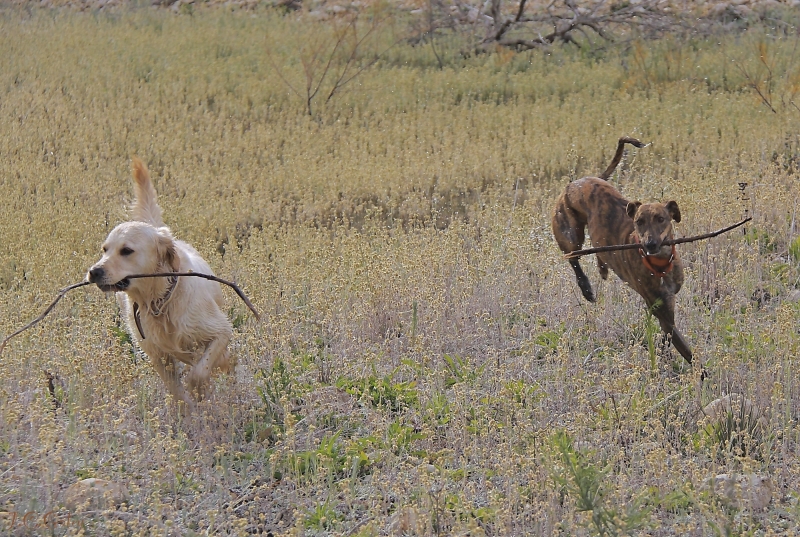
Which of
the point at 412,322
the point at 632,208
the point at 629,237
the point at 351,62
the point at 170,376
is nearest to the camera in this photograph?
the point at 170,376

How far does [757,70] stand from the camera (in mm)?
13781

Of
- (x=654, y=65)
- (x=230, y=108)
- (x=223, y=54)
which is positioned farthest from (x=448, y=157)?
(x=223, y=54)

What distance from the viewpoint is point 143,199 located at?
5.66 meters

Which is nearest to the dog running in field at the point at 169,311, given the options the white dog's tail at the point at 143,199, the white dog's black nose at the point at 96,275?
the white dog's black nose at the point at 96,275

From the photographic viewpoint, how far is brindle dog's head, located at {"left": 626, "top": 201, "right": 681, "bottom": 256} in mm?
4938

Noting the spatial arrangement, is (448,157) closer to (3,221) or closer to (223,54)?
(3,221)

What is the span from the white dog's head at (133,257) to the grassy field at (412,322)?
1.76 ft

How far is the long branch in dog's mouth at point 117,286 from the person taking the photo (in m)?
4.55

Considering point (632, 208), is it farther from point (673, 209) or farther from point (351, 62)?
point (351, 62)

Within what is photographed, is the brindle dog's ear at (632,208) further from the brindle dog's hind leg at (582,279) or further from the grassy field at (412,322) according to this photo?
the brindle dog's hind leg at (582,279)

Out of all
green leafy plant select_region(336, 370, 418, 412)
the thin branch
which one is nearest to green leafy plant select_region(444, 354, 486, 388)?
green leafy plant select_region(336, 370, 418, 412)

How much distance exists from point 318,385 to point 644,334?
6.28 feet

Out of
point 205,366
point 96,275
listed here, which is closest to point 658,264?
point 205,366

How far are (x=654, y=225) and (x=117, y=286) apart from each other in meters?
2.76
